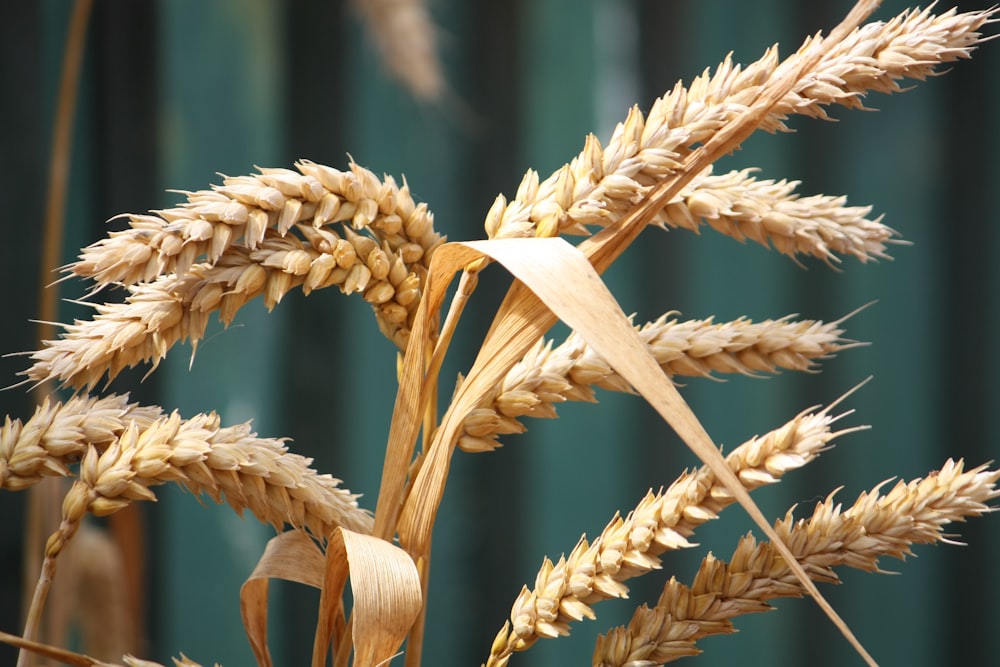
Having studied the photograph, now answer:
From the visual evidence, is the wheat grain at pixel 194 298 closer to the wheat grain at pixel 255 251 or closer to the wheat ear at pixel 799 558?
the wheat grain at pixel 255 251

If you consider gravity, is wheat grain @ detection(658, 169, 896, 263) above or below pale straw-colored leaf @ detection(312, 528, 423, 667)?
above

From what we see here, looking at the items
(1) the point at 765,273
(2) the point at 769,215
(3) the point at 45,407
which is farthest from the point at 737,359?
(1) the point at 765,273

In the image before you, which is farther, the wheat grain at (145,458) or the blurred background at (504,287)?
the blurred background at (504,287)

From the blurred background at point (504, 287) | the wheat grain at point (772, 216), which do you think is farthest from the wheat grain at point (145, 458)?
the blurred background at point (504, 287)

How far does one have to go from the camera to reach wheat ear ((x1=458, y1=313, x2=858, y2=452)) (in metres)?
0.27

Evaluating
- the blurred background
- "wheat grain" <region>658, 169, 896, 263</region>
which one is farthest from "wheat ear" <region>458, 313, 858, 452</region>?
the blurred background

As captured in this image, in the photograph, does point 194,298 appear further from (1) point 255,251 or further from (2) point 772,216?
(2) point 772,216

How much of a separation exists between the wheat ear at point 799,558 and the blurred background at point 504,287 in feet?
3.51

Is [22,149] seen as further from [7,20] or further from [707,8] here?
[707,8]

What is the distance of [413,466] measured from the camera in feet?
0.88

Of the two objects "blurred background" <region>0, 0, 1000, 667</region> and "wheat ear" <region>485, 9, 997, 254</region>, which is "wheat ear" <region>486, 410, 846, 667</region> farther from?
"blurred background" <region>0, 0, 1000, 667</region>

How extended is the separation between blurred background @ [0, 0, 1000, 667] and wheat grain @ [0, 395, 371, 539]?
39.2 inches

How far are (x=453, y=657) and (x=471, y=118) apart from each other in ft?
3.06

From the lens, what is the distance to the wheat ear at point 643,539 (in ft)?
0.83
